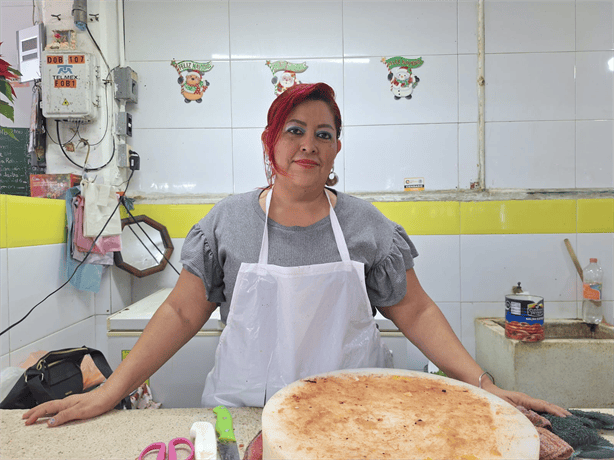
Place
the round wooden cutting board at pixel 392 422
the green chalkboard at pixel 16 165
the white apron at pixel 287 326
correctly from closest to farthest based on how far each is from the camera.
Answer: the round wooden cutting board at pixel 392 422 → the white apron at pixel 287 326 → the green chalkboard at pixel 16 165

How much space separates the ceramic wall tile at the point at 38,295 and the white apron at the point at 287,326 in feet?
3.65

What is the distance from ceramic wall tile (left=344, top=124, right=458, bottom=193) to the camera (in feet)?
7.64

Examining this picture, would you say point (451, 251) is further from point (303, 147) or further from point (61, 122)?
point (61, 122)

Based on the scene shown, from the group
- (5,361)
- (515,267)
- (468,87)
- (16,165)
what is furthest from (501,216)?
(16,165)

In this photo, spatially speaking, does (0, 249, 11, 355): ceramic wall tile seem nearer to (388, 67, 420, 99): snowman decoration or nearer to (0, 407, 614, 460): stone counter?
(0, 407, 614, 460): stone counter

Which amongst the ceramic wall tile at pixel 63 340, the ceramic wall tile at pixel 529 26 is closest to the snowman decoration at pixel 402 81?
the ceramic wall tile at pixel 529 26

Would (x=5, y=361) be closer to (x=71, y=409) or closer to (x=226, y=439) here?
(x=71, y=409)

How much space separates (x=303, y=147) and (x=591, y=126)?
85.5 inches

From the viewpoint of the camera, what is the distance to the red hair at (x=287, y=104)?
971 mm

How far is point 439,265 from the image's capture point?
2311 mm

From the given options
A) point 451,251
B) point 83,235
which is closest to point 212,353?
point 83,235

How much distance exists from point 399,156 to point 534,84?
893 mm

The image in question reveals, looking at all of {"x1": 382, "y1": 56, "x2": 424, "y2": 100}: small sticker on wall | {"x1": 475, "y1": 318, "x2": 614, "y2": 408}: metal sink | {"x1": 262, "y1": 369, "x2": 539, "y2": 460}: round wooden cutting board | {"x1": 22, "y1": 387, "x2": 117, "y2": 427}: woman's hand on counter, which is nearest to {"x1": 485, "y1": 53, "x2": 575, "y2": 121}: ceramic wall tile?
{"x1": 382, "y1": 56, "x2": 424, "y2": 100}: small sticker on wall

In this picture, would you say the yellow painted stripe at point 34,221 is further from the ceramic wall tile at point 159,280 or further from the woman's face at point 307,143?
the woman's face at point 307,143
